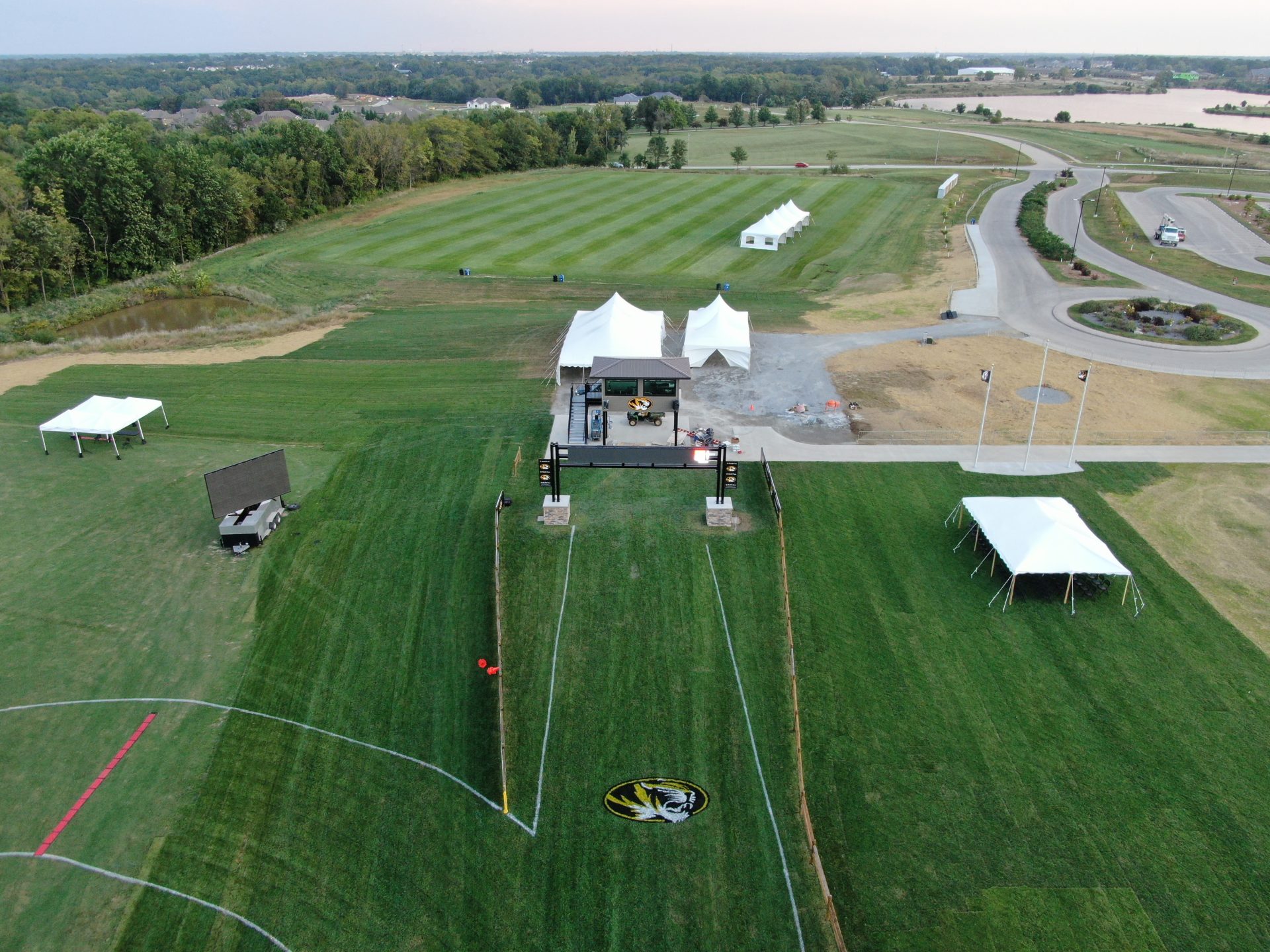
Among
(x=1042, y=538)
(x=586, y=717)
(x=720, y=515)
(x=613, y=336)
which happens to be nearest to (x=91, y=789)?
(x=586, y=717)

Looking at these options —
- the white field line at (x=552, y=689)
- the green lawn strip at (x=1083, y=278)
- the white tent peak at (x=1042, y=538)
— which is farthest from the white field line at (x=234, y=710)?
the green lawn strip at (x=1083, y=278)

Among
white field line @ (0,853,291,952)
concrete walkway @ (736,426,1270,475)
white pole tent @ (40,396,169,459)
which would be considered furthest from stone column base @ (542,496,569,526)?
white pole tent @ (40,396,169,459)

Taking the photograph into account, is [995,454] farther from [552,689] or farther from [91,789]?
[91,789]

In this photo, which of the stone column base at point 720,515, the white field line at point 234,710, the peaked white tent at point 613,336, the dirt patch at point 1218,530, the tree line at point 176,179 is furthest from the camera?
the tree line at point 176,179

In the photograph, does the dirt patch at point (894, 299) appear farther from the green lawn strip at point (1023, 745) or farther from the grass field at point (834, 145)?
the grass field at point (834, 145)

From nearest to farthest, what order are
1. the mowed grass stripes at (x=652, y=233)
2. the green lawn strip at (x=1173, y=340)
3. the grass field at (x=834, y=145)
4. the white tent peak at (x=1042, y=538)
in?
the white tent peak at (x=1042, y=538)
the green lawn strip at (x=1173, y=340)
the mowed grass stripes at (x=652, y=233)
the grass field at (x=834, y=145)

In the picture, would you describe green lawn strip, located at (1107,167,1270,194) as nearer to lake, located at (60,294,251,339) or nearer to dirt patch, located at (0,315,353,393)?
dirt patch, located at (0,315,353,393)
